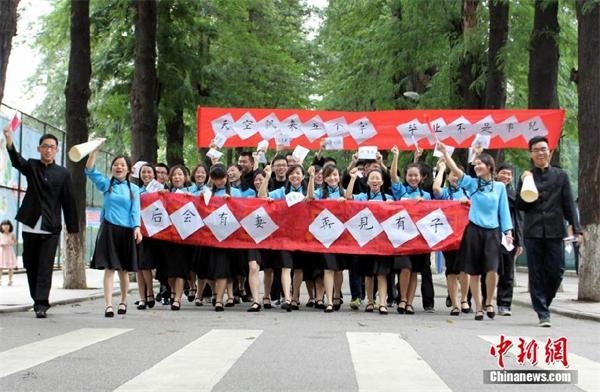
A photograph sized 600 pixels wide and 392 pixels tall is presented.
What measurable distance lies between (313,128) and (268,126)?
0.88 meters

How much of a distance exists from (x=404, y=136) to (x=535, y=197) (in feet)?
21.7

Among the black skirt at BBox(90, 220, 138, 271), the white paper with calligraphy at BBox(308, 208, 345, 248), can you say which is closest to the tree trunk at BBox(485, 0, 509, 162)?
the white paper with calligraphy at BBox(308, 208, 345, 248)

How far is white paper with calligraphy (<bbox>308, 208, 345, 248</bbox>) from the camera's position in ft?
40.9

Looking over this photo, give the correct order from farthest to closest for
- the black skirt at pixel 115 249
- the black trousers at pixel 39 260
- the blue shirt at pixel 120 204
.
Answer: the blue shirt at pixel 120 204
the black skirt at pixel 115 249
the black trousers at pixel 39 260

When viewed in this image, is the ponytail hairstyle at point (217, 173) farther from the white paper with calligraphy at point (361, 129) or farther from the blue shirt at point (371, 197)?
the white paper with calligraphy at point (361, 129)

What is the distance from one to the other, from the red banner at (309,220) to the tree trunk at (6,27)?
3699 millimetres

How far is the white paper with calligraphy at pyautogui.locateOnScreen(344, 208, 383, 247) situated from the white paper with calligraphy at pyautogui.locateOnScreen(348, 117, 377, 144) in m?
3.78

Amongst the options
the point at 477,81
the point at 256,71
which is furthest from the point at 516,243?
the point at 256,71

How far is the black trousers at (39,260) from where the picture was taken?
10.6 meters

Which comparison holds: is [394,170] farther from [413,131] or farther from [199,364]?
[199,364]

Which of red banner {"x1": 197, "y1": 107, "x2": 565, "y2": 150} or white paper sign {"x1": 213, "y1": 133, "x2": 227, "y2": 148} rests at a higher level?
red banner {"x1": 197, "y1": 107, "x2": 565, "y2": 150}

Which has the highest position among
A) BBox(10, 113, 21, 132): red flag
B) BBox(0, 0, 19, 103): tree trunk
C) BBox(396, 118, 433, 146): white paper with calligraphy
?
BBox(0, 0, 19, 103): tree trunk

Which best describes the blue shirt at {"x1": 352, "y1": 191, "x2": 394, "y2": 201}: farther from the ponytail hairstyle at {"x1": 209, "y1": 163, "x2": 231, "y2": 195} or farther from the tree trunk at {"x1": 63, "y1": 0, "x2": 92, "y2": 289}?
the tree trunk at {"x1": 63, "y1": 0, "x2": 92, "y2": 289}

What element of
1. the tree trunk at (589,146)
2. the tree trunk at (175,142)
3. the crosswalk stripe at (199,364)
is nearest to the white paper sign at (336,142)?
the tree trunk at (589,146)
